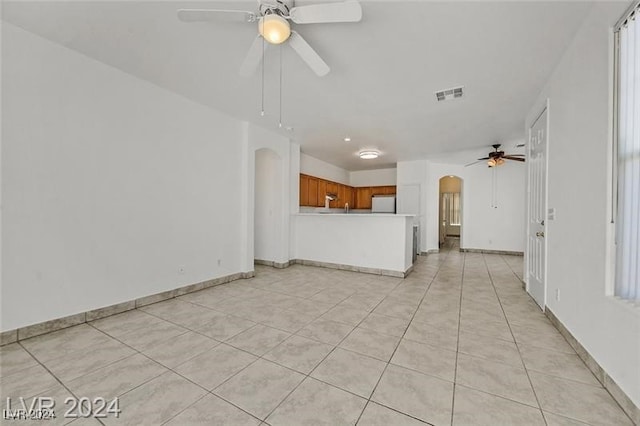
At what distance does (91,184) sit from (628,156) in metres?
4.58

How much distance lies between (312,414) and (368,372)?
0.55 metres

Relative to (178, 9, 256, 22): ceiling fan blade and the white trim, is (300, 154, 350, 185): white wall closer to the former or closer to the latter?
(178, 9, 256, 22): ceiling fan blade

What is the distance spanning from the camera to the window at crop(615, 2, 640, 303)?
152cm

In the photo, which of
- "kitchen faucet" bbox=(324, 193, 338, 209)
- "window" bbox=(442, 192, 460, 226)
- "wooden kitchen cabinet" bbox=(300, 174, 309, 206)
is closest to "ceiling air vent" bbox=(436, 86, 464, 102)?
"wooden kitchen cabinet" bbox=(300, 174, 309, 206)

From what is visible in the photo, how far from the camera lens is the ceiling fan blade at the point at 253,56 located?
2.04 metres

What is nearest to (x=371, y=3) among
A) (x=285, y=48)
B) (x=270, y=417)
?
(x=285, y=48)

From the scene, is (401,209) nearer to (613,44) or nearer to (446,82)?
(446,82)

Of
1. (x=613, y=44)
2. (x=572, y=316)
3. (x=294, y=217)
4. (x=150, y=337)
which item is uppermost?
(x=613, y=44)

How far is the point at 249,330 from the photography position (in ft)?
8.16

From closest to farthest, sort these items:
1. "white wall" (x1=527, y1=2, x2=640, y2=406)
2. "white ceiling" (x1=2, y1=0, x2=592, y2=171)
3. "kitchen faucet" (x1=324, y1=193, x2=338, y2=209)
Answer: "white wall" (x1=527, y1=2, x2=640, y2=406) < "white ceiling" (x1=2, y1=0, x2=592, y2=171) < "kitchen faucet" (x1=324, y1=193, x2=338, y2=209)

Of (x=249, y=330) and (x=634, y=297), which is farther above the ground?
(x=634, y=297)

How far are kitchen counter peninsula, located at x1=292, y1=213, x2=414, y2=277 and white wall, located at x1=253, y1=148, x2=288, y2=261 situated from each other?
49 centimetres

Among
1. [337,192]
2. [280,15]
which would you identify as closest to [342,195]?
[337,192]

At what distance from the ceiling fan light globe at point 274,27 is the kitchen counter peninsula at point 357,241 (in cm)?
351
